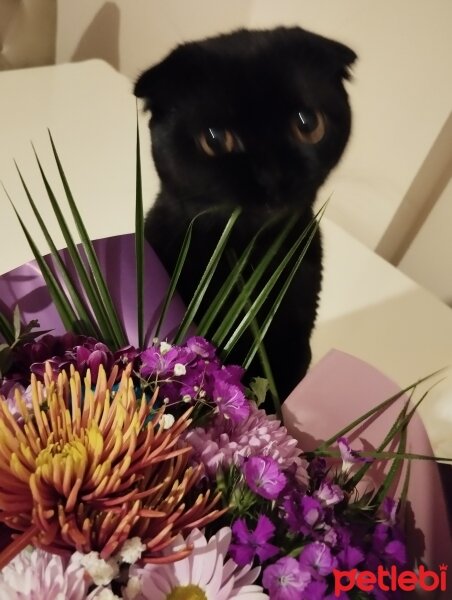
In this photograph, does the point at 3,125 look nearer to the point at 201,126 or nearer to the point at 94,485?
the point at 201,126

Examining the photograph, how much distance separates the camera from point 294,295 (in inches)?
26.1

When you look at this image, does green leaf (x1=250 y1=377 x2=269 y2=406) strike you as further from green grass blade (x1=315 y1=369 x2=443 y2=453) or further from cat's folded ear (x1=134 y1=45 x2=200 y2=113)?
cat's folded ear (x1=134 y1=45 x2=200 y2=113)

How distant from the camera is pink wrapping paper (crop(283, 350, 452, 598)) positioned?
39cm

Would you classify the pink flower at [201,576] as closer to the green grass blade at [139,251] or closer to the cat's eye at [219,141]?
the green grass blade at [139,251]

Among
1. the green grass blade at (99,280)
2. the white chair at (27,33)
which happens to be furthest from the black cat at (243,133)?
the white chair at (27,33)

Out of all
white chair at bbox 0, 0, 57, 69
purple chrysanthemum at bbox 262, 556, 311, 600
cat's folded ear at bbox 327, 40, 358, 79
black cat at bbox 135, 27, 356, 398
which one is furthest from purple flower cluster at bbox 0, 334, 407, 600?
white chair at bbox 0, 0, 57, 69

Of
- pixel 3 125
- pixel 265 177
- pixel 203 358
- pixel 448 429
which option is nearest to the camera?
pixel 203 358

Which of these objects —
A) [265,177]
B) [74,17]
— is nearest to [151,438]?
[265,177]

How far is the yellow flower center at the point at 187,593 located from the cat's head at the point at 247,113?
339 millimetres

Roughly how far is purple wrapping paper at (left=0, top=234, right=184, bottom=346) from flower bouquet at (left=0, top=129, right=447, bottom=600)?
0.01m

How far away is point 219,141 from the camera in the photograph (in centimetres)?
51

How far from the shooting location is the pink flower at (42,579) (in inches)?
10.6

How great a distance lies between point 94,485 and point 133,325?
200mm

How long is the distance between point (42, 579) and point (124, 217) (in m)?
0.62
